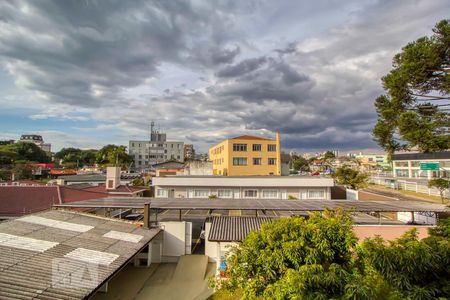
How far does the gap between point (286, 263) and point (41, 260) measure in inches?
406

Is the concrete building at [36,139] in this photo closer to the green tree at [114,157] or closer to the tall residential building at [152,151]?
the green tree at [114,157]

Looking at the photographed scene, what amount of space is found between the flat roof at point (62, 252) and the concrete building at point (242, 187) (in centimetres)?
1561

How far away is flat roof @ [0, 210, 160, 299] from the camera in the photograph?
8.55 m

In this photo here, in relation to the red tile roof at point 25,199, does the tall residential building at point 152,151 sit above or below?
above

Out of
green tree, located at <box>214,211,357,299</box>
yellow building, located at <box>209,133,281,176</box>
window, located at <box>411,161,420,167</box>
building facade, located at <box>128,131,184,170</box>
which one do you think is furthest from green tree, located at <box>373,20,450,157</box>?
building facade, located at <box>128,131,184,170</box>

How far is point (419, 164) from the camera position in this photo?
59969mm

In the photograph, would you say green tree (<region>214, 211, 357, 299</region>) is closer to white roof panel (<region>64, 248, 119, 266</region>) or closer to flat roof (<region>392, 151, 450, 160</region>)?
white roof panel (<region>64, 248, 119, 266</region>)

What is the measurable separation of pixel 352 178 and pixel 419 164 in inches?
1361

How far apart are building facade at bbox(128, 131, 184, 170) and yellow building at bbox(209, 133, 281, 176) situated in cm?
6018

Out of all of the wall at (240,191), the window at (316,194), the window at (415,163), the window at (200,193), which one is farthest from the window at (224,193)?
the window at (415,163)

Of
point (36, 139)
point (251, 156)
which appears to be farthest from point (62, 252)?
point (36, 139)

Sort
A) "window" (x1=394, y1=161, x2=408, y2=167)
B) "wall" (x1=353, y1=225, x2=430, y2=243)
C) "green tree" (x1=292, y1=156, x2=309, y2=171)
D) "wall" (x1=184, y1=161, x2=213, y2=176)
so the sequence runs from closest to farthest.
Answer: "wall" (x1=353, y1=225, x2=430, y2=243) → "wall" (x1=184, y1=161, x2=213, y2=176) → "window" (x1=394, y1=161, x2=408, y2=167) → "green tree" (x1=292, y1=156, x2=309, y2=171)

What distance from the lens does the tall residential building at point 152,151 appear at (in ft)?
333

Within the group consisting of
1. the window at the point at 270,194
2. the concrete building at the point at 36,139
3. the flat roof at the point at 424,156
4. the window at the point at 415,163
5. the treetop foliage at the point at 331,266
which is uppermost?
the concrete building at the point at 36,139
